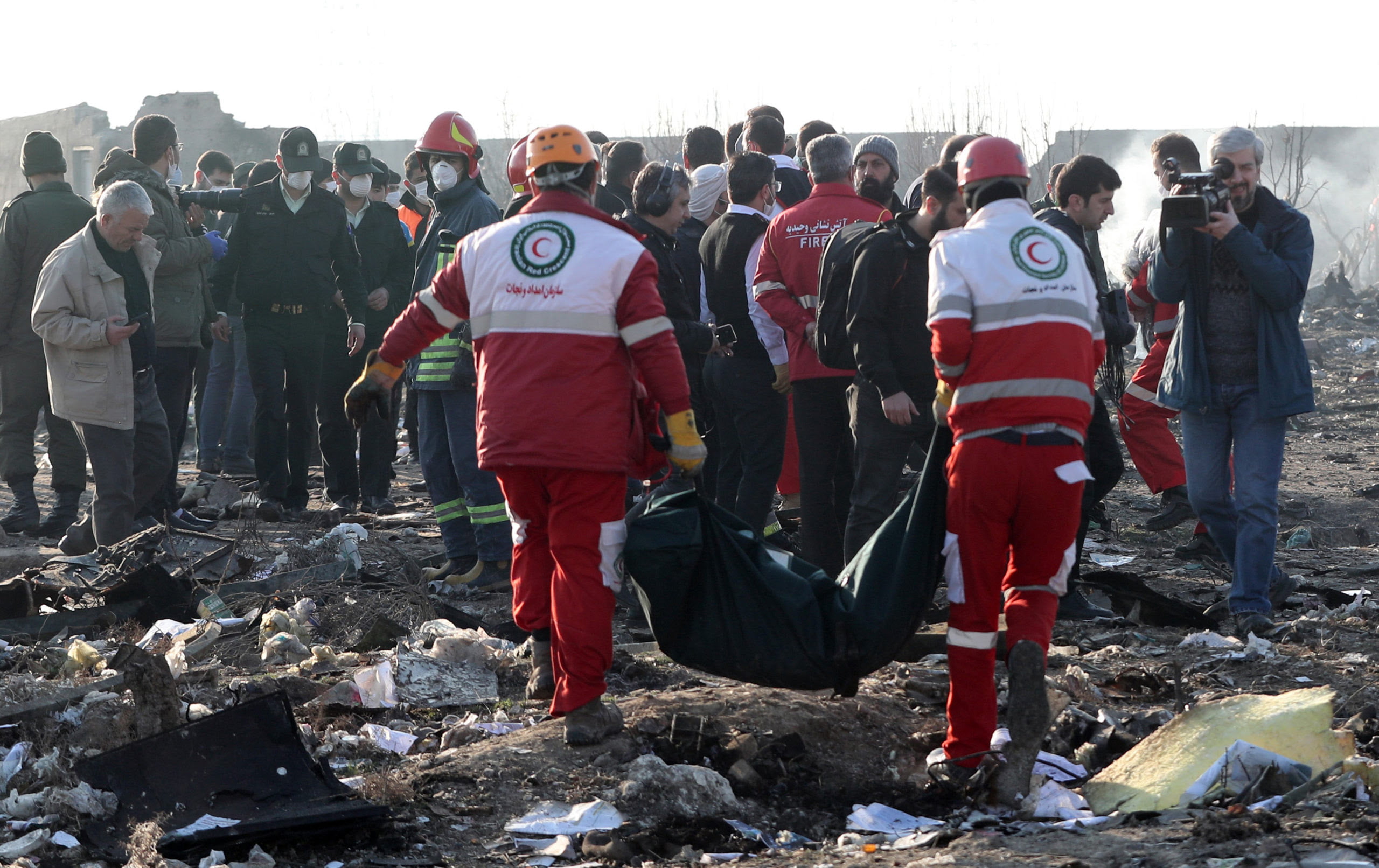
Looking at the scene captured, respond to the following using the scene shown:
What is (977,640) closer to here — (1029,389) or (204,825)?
(1029,389)

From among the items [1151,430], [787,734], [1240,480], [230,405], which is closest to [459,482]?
[787,734]

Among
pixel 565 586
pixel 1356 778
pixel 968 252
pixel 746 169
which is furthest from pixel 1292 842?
pixel 746 169

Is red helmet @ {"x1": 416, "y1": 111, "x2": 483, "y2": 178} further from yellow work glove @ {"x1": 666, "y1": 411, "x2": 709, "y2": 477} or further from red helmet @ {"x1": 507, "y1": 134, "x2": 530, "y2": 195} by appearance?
yellow work glove @ {"x1": 666, "y1": 411, "x2": 709, "y2": 477}

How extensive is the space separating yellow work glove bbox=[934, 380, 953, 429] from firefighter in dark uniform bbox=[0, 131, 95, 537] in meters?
6.07

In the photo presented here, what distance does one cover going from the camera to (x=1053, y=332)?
4.00 meters

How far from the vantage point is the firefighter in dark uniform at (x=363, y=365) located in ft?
30.2

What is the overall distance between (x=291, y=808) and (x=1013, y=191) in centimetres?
286

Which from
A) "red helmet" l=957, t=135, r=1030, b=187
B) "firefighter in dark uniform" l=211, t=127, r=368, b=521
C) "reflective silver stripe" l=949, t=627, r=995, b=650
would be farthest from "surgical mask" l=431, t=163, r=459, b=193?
"reflective silver stripe" l=949, t=627, r=995, b=650

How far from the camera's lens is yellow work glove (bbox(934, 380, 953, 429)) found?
4230 millimetres

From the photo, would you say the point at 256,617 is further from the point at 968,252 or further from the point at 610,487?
the point at 968,252

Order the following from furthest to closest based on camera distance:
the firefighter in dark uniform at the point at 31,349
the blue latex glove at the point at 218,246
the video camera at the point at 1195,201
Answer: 1. the blue latex glove at the point at 218,246
2. the firefighter in dark uniform at the point at 31,349
3. the video camera at the point at 1195,201

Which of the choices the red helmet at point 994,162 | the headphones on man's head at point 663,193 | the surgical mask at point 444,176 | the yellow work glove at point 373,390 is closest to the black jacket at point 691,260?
the headphones on man's head at point 663,193

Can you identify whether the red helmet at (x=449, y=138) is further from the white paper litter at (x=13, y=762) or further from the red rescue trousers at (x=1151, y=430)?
the red rescue trousers at (x=1151, y=430)

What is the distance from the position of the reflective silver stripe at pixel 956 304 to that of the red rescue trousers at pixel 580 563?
3.79ft
